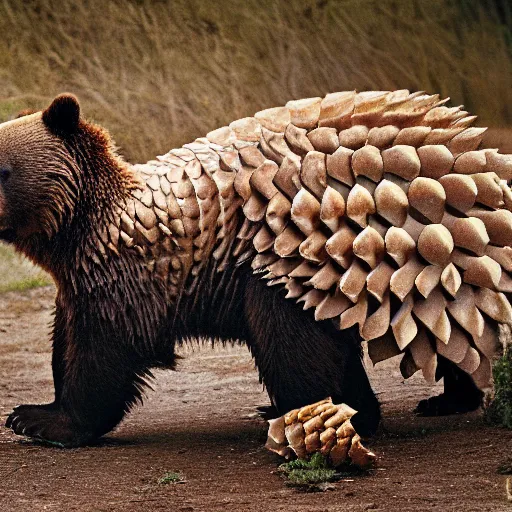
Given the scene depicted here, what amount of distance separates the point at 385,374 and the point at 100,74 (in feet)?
16.0

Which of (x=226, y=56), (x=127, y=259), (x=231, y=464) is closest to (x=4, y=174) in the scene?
(x=127, y=259)

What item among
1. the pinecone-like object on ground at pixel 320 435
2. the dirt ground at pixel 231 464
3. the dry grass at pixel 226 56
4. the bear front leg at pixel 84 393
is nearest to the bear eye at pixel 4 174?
the bear front leg at pixel 84 393

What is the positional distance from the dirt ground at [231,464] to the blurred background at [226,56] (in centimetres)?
423

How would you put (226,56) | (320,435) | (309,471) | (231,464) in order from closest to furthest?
(309,471) → (320,435) → (231,464) → (226,56)

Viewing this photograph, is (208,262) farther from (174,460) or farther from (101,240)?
(174,460)

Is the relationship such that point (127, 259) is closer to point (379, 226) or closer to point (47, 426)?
point (47, 426)

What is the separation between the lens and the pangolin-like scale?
14.0ft

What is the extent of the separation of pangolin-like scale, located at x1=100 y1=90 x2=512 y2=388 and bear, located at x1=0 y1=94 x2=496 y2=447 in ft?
0.06

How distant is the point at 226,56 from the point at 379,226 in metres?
6.35

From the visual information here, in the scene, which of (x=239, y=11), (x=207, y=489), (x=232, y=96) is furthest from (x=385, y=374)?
(x=239, y=11)

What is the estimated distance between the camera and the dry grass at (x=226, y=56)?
10.1 meters

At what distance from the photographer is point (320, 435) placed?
4.26m

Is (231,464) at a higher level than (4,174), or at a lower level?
lower

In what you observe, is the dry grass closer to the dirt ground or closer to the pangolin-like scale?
the dirt ground
